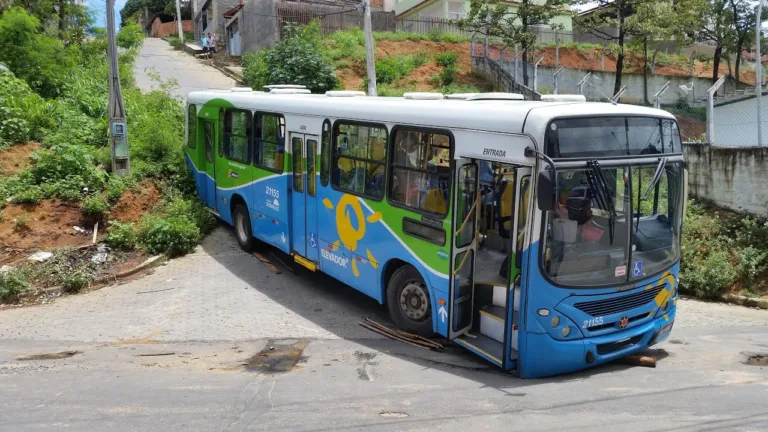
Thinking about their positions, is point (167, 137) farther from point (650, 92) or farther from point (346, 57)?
point (650, 92)

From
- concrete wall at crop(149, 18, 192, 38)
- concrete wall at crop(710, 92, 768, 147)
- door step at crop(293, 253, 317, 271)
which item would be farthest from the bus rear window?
concrete wall at crop(149, 18, 192, 38)

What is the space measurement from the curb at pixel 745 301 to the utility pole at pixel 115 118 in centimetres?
1130

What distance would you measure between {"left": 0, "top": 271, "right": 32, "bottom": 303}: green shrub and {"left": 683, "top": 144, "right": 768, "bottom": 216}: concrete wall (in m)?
11.0

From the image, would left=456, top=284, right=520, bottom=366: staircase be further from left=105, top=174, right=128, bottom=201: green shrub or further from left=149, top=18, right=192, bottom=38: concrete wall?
left=149, top=18, right=192, bottom=38: concrete wall

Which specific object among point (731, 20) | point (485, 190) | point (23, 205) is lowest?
point (23, 205)

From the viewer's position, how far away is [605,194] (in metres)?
6.25

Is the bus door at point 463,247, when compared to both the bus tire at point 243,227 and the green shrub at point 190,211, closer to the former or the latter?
the bus tire at point 243,227

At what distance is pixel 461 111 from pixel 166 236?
6962mm

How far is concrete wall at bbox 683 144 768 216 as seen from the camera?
37.3ft

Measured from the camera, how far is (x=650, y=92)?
2655 centimetres

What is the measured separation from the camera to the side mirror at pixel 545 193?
5727mm

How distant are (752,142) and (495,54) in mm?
16464

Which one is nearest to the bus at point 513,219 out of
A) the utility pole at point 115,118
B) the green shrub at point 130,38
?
the utility pole at point 115,118

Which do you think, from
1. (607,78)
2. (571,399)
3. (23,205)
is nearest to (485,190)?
(571,399)
